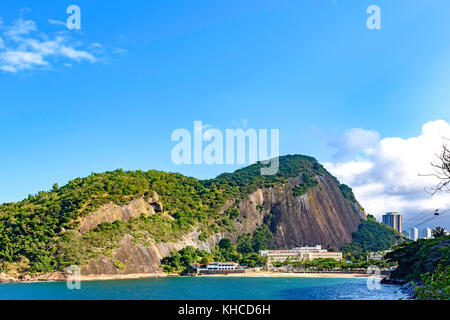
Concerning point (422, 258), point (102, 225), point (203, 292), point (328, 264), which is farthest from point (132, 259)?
point (422, 258)

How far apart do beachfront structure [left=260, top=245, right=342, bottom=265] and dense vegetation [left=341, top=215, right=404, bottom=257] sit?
11.9 metres

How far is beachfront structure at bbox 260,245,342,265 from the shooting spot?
122000 mm

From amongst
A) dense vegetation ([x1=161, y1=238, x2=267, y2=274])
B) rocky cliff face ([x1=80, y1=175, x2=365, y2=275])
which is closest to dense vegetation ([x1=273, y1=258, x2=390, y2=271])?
dense vegetation ([x1=161, y1=238, x2=267, y2=274])

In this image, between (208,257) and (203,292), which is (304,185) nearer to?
(208,257)

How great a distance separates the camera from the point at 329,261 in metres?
107

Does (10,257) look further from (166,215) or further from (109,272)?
(166,215)

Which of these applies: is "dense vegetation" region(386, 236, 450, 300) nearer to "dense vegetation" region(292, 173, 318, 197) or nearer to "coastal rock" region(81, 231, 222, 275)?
"coastal rock" region(81, 231, 222, 275)

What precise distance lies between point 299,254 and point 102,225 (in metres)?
59.9

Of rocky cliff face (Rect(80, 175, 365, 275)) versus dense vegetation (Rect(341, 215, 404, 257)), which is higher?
rocky cliff face (Rect(80, 175, 365, 275))

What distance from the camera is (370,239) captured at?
494 ft

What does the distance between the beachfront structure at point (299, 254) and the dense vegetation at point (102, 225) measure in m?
6.16

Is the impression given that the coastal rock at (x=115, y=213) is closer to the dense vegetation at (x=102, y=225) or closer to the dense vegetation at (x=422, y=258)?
the dense vegetation at (x=102, y=225)
